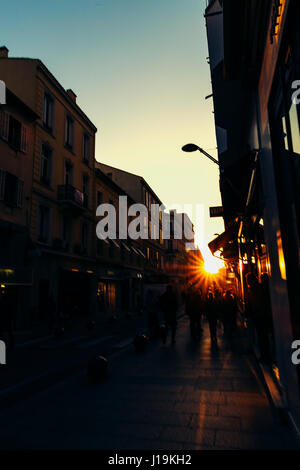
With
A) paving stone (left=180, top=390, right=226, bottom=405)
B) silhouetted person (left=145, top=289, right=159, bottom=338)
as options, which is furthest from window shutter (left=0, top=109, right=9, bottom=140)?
paving stone (left=180, top=390, right=226, bottom=405)

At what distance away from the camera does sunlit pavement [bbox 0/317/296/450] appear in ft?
10.7

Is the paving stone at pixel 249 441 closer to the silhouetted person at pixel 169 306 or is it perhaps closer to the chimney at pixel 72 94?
the silhouetted person at pixel 169 306

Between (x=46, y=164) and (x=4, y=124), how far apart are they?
4.22 m

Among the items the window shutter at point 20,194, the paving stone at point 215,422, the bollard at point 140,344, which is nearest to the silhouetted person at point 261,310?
the paving stone at point 215,422

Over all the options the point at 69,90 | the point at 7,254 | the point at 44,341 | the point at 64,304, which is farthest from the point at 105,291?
the point at 69,90

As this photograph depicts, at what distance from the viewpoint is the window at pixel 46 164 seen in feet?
61.2

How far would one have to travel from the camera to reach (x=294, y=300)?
10.5 ft

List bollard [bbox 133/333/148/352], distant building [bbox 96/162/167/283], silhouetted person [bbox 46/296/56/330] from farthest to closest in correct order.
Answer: distant building [bbox 96/162/167/283] < silhouetted person [bbox 46/296/56/330] < bollard [bbox 133/333/148/352]

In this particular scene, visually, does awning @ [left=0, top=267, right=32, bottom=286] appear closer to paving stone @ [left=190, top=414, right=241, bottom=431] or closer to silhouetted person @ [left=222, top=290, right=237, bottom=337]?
silhouetted person @ [left=222, top=290, right=237, bottom=337]

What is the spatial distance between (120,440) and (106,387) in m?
2.18

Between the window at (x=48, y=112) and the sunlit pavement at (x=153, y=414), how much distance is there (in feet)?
57.1

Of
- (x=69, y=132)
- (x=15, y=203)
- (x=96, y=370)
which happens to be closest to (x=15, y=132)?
(x=15, y=203)

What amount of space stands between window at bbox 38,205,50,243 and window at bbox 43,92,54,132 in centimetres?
525
